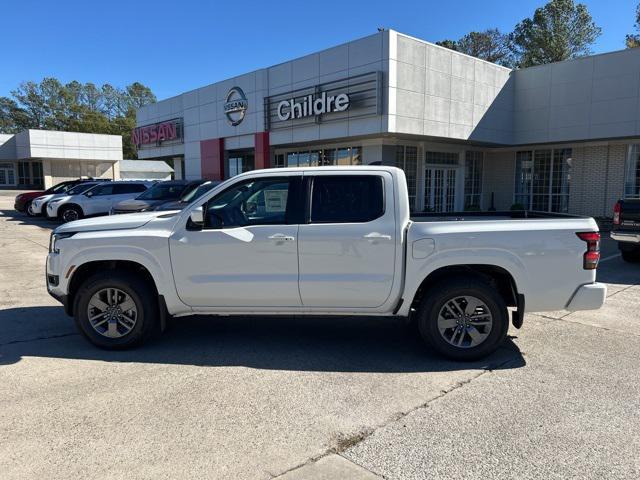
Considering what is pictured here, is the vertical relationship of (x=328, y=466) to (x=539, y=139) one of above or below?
below

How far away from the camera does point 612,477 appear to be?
3004 mm

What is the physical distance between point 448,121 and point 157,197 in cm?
1020

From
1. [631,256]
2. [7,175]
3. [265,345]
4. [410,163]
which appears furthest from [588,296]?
[7,175]

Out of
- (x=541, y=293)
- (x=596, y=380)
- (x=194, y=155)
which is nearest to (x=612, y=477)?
(x=596, y=380)

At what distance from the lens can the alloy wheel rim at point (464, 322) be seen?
484cm

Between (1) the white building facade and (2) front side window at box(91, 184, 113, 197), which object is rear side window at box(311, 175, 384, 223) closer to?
(2) front side window at box(91, 184, 113, 197)

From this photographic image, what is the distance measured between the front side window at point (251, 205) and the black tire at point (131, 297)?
0.97 metres

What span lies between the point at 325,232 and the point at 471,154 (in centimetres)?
1837

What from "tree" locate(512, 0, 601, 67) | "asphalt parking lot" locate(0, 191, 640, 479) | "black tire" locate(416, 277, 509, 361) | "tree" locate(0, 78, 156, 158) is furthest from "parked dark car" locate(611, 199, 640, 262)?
"tree" locate(0, 78, 156, 158)

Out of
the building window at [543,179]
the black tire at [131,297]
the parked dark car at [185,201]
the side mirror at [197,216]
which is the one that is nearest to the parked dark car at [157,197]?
the parked dark car at [185,201]

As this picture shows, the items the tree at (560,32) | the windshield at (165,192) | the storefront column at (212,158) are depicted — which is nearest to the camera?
the windshield at (165,192)

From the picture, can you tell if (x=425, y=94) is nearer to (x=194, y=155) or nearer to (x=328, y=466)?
(x=194, y=155)

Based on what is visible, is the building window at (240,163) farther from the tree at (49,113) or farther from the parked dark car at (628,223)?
the tree at (49,113)

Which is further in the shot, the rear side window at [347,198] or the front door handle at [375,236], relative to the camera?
the rear side window at [347,198]
